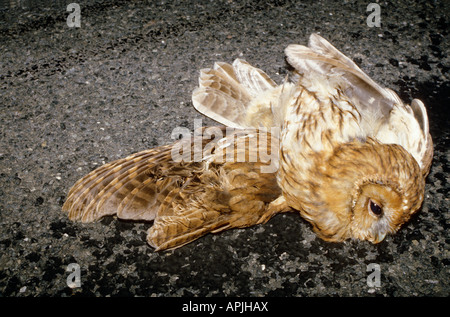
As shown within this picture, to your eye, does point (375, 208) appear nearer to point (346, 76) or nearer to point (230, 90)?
point (346, 76)

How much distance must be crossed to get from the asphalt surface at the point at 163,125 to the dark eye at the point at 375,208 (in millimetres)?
296

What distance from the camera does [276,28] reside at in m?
3.65

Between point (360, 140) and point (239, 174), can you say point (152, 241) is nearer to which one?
point (239, 174)

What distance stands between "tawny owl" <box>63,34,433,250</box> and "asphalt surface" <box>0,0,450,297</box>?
0.20 meters

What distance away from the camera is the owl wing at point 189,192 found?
2.09 metres

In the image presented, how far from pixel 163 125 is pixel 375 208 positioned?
1.69m

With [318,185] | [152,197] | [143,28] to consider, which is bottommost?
[152,197]

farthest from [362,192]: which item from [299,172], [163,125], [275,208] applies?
[163,125]

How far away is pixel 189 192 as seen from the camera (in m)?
2.20

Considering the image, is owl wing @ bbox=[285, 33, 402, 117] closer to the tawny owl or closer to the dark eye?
the tawny owl

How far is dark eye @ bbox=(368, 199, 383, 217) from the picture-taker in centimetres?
208

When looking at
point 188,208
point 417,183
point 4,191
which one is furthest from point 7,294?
point 417,183

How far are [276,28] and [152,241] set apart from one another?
256cm

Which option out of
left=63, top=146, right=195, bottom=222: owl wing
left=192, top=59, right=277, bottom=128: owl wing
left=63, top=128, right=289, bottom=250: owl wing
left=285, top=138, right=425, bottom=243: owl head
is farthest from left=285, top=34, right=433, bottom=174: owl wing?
left=63, top=146, right=195, bottom=222: owl wing
